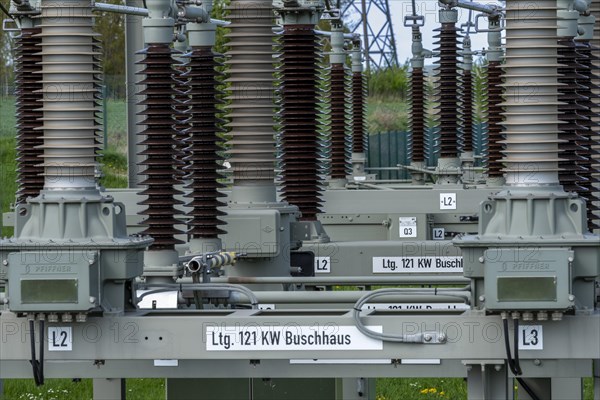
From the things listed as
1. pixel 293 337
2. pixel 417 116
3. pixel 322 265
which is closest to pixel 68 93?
pixel 293 337

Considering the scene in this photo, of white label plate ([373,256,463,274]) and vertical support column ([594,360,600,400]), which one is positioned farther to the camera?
white label plate ([373,256,463,274])

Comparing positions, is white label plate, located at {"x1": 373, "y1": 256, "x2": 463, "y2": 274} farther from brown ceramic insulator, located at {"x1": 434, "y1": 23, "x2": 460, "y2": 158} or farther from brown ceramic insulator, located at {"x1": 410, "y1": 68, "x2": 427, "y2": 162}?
brown ceramic insulator, located at {"x1": 410, "y1": 68, "x2": 427, "y2": 162}

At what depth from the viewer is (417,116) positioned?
14.2 meters

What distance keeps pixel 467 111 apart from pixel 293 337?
11415 mm

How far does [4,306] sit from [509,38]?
1.78m

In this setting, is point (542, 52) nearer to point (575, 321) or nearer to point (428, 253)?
point (575, 321)

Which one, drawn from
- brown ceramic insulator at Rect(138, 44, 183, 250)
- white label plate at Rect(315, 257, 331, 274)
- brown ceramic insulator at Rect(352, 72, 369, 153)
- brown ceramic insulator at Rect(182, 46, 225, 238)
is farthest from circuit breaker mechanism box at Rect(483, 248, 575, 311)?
brown ceramic insulator at Rect(352, 72, 369, 153)

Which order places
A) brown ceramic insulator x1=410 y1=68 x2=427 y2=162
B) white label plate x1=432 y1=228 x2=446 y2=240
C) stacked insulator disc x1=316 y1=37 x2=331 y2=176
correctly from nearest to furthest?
stacked insulator disc x1=316 y1=37 x2=331 y2=176 < white label plate x1=432 y1=228 x2=446 y2=240 < brown ceramic insulator x1=410 y1=68 x2=427 y2=162

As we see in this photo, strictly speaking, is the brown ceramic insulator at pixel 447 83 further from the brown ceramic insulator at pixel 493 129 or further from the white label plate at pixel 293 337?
the white label plate at pixel 293 337

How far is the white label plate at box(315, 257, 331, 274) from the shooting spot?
24.6ft

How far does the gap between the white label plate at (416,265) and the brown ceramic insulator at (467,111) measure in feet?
25.5

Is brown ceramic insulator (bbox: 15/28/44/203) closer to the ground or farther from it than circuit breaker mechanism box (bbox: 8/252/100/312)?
farther from it

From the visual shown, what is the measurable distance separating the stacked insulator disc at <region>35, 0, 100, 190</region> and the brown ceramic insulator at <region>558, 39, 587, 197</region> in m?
1.92

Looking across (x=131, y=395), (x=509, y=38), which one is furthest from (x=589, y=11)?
(x=131, y=395)
